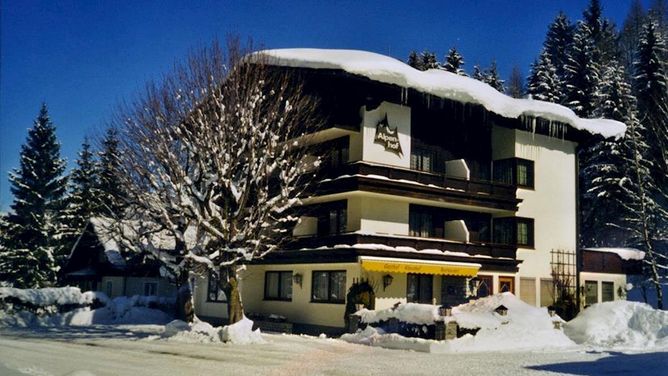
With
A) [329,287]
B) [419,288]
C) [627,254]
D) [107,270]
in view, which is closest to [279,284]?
[329,287]

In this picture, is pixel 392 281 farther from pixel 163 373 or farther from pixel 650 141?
pixel 650 141

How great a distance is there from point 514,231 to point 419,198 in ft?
23.8

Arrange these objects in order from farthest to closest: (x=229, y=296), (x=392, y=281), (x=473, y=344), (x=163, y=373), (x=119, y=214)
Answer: (x=119, y=214) < (x=392, y=281) < (x=229, y=296) < (x=473, y=344) < (x=163, y=373)

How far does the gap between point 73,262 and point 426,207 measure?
30755 mm

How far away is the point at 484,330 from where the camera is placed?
86.8 feet

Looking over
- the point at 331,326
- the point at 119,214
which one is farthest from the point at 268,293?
the point at 119,214

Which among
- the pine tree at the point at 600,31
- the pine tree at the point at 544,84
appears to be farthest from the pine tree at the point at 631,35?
the pine tree at the point at 544,84

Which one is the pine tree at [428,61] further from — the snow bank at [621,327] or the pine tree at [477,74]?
the snow bank at [621,327]

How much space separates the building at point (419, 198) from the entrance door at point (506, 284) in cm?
7

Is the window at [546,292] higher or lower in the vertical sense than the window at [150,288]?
higher

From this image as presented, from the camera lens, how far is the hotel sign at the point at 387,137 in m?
33.6

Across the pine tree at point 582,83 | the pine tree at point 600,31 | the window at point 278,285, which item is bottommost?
the window at point 278,285

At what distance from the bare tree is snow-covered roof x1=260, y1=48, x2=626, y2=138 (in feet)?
7.73

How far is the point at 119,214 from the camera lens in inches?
1394
